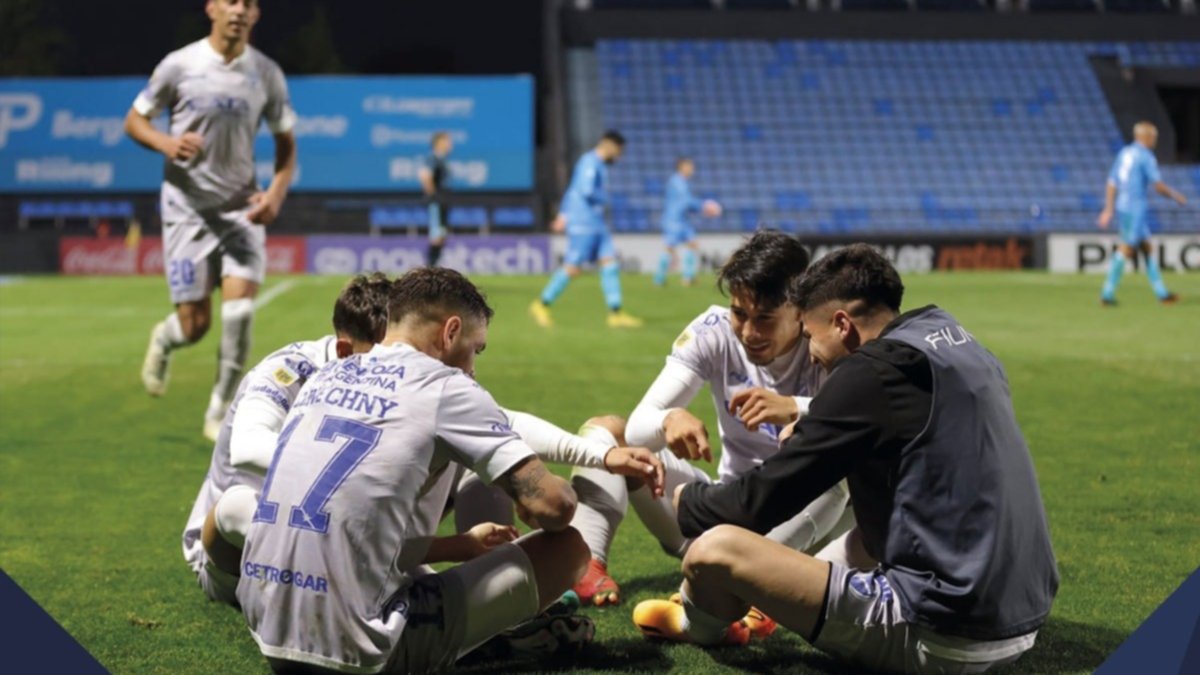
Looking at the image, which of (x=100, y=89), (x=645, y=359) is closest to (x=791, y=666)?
(x=645, y=359)

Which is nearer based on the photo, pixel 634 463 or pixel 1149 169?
pixel 634 463

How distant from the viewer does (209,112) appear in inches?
329

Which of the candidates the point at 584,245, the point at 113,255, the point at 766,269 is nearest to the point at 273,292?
the point at 584,245

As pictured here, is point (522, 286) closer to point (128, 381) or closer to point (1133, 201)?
point (1133, 201)

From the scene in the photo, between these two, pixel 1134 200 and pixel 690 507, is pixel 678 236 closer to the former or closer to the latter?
pixel 1134 200

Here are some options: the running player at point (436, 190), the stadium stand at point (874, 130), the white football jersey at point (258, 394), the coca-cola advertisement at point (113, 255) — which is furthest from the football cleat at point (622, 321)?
the stadium stand at point (874, 130)

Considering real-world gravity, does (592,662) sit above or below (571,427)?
above

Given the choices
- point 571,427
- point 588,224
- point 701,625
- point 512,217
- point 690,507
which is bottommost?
point 512,217

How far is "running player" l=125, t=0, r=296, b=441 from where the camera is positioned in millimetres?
8336

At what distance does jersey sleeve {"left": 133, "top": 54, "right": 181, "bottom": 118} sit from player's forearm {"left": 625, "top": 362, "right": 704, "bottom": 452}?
5.01 metres

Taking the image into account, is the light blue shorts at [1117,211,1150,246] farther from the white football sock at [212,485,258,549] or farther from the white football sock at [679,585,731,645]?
the white football sock at [212,485,258,549]

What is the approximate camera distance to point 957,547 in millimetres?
3250

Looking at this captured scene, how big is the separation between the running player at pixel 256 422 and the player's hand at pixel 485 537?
0.60 meters

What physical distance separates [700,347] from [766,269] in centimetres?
44
